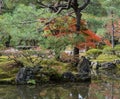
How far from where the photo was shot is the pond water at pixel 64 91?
12.4 m

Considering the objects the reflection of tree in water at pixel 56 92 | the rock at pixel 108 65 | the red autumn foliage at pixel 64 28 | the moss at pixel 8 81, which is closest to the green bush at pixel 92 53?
the rock at pixel 108 65

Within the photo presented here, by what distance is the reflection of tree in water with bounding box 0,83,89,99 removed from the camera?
12398mm

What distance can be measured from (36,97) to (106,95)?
2.85 metres

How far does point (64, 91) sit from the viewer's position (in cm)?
1366

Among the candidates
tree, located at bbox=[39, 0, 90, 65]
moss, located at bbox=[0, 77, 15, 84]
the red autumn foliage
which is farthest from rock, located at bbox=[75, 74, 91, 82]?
moss, located at bbox=[0, 77, 15, 84]

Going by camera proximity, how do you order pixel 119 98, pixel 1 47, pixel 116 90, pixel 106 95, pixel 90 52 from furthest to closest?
pixel 90 52 < pixel 1 47 < pixel 116 90 < pixel 106 95 < pixel 119 98

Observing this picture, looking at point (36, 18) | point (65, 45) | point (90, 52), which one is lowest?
point (90, 52)

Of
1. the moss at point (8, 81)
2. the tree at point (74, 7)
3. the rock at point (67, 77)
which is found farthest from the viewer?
the tree at point (74, 7)

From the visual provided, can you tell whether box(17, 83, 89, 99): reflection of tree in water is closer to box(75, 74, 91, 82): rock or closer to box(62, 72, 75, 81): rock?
box(75, 74, 91, 82): rock

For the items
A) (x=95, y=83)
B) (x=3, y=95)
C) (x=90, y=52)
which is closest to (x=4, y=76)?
(x=3, y=95)

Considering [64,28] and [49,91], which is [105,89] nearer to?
[49,91]

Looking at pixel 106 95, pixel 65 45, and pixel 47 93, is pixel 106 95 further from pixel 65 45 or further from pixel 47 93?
pixel 65 45

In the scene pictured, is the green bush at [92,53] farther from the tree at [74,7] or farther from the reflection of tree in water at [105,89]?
the reflection of tree in water at [105,89]

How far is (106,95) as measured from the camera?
492 inches
